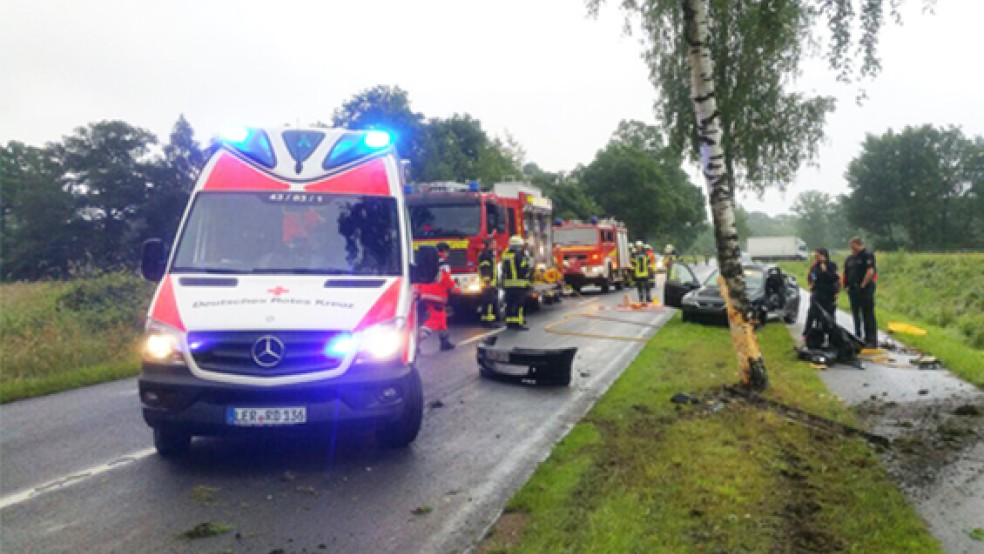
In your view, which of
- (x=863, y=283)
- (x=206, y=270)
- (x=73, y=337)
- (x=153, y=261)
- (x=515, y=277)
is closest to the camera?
(x=206, y=270)

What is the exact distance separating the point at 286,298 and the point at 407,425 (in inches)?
58.8

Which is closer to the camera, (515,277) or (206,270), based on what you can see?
(206,270)

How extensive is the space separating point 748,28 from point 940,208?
9502 cm

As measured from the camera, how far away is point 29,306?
57.6 ft

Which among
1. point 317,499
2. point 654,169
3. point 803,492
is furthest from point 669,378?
point 654,169

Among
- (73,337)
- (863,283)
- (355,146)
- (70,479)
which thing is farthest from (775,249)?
(70,479)

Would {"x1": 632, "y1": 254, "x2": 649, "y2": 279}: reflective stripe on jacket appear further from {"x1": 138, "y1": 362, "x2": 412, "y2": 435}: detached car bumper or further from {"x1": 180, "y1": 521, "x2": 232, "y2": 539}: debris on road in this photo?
{"x1": 180, "y1": 521, "x2": 232, "y2": 539}: debris on road

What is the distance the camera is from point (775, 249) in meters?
73.5

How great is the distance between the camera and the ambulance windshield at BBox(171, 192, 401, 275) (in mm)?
6285

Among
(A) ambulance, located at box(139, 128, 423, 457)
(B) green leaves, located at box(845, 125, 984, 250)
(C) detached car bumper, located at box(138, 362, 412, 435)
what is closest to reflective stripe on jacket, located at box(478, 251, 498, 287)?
(A) ambulance, located at box(139, 128, 423, 457)

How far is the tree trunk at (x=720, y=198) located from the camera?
327 inches

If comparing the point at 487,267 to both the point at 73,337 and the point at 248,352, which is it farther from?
the point at 248,352

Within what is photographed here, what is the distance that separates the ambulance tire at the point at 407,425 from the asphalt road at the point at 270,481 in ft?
0.37

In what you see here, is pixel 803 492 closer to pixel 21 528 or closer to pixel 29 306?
pixel 21 528
